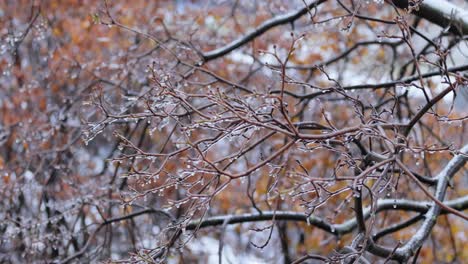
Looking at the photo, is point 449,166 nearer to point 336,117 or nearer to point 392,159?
point 392,159

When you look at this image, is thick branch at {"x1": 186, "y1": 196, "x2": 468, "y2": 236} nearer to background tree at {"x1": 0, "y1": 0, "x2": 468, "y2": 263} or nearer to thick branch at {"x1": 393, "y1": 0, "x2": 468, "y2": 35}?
background tree at {"x1": 0, "y1": 0, "x2": 468, "y2": 263}

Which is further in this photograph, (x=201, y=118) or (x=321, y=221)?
(x=321, y=221)

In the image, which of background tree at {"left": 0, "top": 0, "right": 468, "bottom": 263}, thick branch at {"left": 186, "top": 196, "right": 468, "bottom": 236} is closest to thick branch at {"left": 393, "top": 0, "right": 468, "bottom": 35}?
background tree at {"left": 0, "top": 0, "right": 468, "bottom": 263}

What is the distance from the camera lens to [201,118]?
4766 millimetres

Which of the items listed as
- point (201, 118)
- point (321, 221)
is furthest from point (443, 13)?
point (201, 118)

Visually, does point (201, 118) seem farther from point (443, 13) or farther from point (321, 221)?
point (443, 13)

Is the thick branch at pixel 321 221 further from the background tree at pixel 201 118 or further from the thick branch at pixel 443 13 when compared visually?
the thick branch at pixel 443 13

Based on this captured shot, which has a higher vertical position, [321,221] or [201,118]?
[201,118]

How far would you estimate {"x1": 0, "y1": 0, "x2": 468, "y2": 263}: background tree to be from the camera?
16.1 ft

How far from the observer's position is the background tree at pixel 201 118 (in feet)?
16.1

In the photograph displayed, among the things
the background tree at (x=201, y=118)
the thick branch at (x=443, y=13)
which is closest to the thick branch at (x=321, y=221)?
the background tree at (x=201, y=118)

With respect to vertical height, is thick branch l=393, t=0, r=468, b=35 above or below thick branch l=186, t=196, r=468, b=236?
above

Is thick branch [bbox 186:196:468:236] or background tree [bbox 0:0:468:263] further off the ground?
background tree [bbox 0:0:468:263]

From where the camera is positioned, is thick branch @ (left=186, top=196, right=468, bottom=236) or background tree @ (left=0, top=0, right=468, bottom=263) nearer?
thick branch @ (left=186, top=196, right=468, bottom=236)
